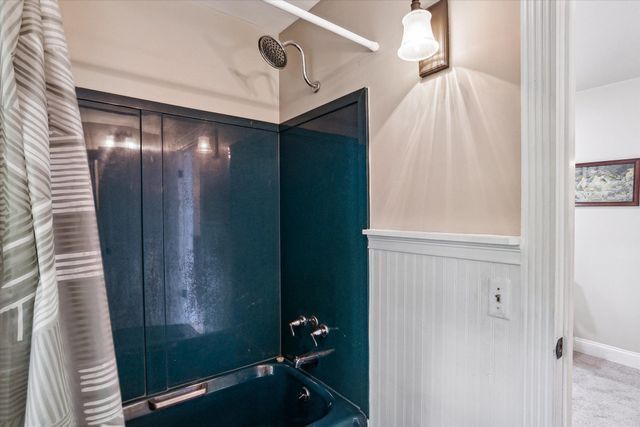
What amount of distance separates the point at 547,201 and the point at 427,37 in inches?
24.4

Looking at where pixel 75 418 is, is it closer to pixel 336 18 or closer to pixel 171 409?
pixel 171 409

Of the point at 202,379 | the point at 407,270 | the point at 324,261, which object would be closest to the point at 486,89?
the point at 407,270

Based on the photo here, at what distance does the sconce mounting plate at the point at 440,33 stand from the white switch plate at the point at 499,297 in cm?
74

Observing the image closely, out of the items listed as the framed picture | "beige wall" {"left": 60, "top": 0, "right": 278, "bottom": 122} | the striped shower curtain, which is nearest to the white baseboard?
the framed picture

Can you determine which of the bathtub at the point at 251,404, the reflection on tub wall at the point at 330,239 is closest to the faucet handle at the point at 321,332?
the reflection on tub wall at the point at 330,239

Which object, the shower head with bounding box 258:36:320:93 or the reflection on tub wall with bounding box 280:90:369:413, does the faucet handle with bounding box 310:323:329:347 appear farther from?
the shower head with bounding box 258:36:320:93

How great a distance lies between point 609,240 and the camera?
3.02 metres

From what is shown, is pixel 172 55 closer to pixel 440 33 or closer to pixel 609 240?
pixel 440 33

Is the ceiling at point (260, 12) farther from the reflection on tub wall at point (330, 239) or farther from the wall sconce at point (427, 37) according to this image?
the wall sconce at point (427, 37)

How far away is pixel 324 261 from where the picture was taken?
1.65 metres

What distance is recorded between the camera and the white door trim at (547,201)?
A: 887mm

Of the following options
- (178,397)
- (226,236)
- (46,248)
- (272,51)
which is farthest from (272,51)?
Result: (178,397)

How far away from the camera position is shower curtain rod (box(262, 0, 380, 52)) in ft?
3.59

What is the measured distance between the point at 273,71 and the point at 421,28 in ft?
3.94
